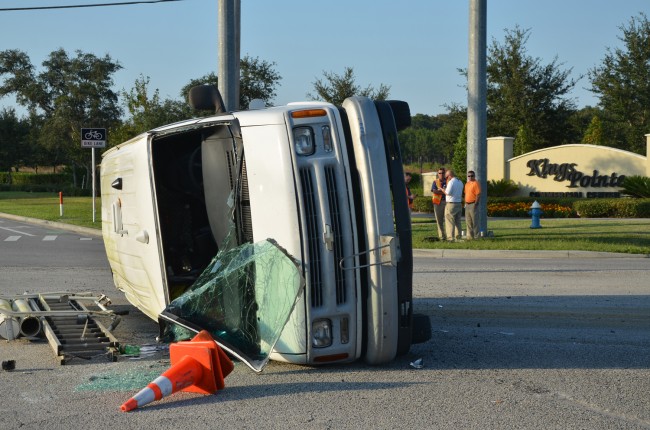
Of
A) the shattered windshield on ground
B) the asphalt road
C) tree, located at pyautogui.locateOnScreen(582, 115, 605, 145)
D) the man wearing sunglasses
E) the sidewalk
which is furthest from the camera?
tree, located at pyautogui.locateOnScreen(582, 115, 605, 145)

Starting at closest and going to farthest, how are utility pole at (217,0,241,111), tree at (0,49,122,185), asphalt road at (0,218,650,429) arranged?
asphalt road at (0,218,650,429), utility pole at (217,0,241,111), tree at (0,49,122,185)

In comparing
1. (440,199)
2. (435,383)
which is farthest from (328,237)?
(440,199)

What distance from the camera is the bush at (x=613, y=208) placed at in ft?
95.9

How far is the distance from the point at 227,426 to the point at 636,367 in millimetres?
3371

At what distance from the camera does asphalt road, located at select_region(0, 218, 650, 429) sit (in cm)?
529

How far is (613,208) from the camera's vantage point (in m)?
29.5

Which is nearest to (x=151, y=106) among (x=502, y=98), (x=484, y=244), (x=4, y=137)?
(x=502, y=98)

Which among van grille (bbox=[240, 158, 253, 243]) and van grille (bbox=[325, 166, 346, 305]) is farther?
van grille (bbox=[240, 158, 253, 243])

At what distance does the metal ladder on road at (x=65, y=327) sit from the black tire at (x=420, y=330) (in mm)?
2403

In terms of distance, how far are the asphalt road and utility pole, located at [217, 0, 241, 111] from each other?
30.1 feet

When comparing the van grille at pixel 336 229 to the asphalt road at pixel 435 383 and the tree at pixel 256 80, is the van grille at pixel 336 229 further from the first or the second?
the tree at pixel 256 80

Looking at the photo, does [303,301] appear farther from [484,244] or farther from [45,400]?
[484,244]

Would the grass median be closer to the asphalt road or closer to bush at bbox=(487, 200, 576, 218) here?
bush at bbox=(487, 200, 576, 218)

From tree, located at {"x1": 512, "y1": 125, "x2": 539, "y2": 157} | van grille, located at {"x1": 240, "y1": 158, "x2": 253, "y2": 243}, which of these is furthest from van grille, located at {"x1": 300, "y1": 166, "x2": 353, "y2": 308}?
tree, located at {"x1": 512, "y1": 125, "x2": 539, "y2": 157}
